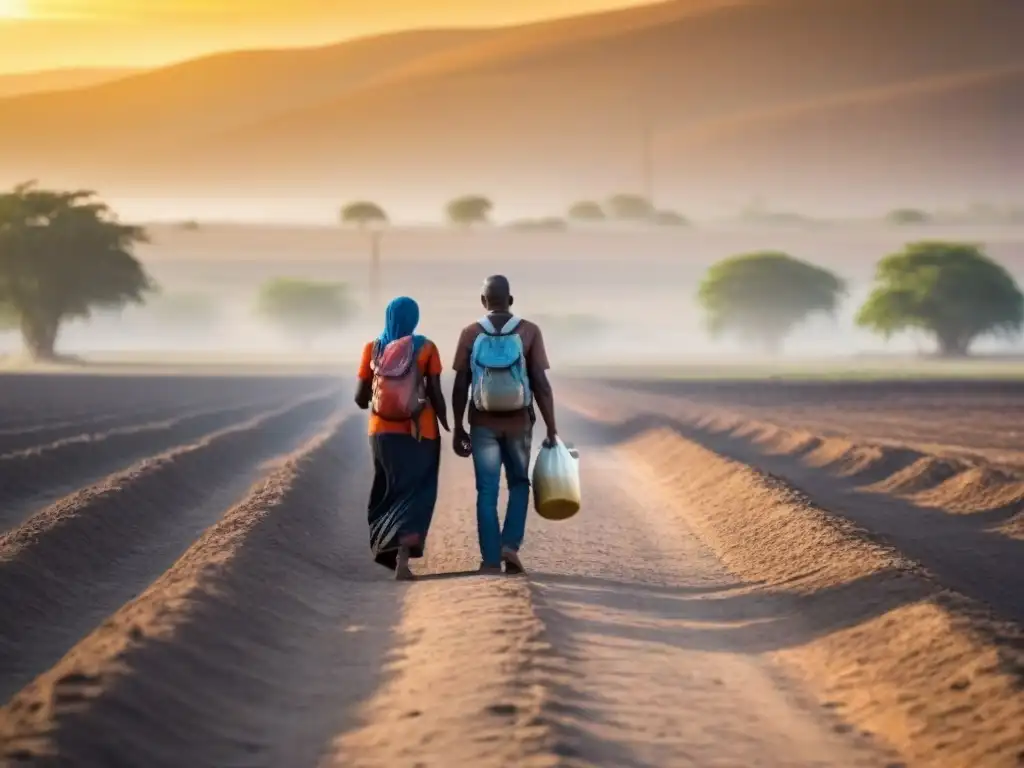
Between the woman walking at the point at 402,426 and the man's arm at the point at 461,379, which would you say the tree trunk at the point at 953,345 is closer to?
the woman walking at the point at 402,426

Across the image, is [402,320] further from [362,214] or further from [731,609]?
[362,214]

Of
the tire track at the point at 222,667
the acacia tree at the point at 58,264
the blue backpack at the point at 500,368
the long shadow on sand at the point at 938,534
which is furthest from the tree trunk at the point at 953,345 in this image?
the blue backpack at the point at 500,368

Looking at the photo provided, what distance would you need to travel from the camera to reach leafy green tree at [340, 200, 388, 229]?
18938 centimetres

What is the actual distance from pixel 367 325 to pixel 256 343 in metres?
12.7

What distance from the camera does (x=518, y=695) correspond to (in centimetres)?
833

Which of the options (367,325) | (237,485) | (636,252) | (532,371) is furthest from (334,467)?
(636,252)

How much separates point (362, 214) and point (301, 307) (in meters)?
36.6

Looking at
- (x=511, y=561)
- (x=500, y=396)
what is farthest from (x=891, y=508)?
(x=500, y=396)

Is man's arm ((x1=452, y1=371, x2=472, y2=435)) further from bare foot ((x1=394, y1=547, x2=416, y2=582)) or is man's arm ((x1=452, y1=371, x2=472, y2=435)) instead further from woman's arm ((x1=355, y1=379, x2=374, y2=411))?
bare foot ((x1=394, y1=547, x2=416, y2=582))

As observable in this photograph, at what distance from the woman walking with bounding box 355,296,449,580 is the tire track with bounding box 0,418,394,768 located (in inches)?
17.1

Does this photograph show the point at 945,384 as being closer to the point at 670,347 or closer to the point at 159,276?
the point at 670,347

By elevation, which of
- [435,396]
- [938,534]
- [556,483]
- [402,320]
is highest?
[402,320]

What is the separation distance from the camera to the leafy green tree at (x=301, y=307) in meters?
155

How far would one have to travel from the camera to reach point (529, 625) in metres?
10.0
